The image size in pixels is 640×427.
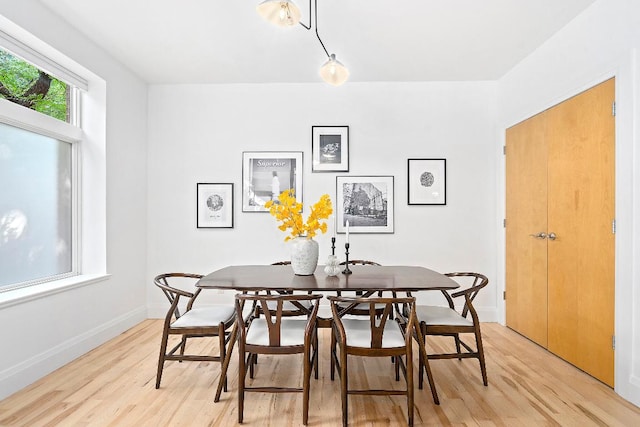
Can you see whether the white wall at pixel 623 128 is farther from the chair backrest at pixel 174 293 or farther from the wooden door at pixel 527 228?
the chair backrest at pixel 174 293

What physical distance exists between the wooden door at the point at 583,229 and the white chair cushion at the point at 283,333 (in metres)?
2.17

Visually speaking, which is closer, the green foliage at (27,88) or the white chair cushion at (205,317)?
the white chair cushion at (205,317)

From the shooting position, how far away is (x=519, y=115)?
13.2ft

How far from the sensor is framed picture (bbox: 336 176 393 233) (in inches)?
180

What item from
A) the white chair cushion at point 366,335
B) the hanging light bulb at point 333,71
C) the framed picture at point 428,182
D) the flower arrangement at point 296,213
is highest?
the hanging light bulb at point 333,71

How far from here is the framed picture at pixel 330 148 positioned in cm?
458

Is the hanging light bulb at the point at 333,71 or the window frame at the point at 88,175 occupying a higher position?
the hanging light bulb at the point at 333,71

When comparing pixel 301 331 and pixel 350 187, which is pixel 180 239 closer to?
pixel 350 187

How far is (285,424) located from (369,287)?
938 mm

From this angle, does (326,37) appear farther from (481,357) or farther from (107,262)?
(107,262)

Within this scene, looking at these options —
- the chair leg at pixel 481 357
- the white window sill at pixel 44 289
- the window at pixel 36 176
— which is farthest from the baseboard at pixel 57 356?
the chair leg at pixel 481 357

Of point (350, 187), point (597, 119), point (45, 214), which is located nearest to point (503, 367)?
point (597, 119)

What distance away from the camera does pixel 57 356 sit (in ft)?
10.1

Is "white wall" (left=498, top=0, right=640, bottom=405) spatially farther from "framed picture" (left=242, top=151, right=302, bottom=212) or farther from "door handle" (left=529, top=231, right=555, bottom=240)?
"framed picture" (left=242, top=151, right=302, bottom=212)
